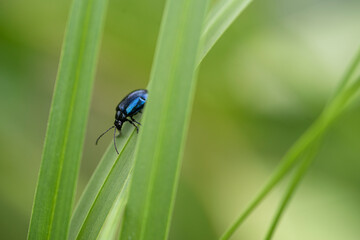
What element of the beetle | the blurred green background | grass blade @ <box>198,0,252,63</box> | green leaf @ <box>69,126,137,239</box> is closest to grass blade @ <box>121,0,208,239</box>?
green leaf @ <box>69,126,137,239</box>

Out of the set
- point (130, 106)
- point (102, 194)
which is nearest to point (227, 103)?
point (130, 106)

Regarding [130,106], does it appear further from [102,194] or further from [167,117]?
[167,117]

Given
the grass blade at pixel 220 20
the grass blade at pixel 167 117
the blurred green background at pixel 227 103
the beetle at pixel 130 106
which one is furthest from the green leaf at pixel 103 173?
the blurred green background at pixel 227 103

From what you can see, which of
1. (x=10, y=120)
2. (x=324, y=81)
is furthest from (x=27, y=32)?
(x=324, y=81)

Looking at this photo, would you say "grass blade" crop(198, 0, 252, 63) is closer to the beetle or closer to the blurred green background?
the beetle

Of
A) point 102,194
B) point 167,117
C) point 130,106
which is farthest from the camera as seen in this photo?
point 130,106

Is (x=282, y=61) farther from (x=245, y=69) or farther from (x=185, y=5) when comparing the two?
(x=185, y=5)

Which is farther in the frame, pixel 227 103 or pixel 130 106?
pixel 227 103

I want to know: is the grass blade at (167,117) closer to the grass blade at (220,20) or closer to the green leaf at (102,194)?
the green leaf at (102,194)
